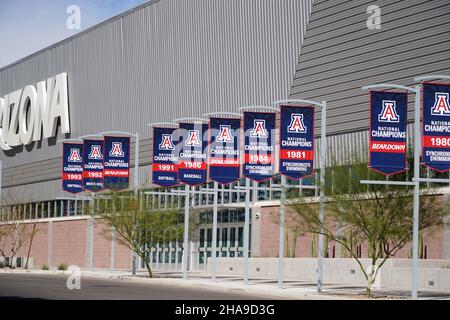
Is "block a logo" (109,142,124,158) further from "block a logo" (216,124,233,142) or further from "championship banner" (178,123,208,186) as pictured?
"block a logo" (216,124,233,142)

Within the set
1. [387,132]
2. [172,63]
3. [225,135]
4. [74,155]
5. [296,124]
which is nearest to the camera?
[387,132]

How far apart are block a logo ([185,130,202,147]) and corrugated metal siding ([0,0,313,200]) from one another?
47.9 ft

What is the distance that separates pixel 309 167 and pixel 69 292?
11.1 m

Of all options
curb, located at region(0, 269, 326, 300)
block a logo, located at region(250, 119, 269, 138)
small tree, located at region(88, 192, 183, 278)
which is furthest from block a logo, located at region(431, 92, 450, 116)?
small tree, located at region(88, 192, 183, 278)

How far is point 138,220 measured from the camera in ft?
191

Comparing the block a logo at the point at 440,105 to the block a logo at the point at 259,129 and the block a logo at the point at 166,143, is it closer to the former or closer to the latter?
the block a logo at the point at 259,129

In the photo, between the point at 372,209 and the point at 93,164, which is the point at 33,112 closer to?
the point at 93,164

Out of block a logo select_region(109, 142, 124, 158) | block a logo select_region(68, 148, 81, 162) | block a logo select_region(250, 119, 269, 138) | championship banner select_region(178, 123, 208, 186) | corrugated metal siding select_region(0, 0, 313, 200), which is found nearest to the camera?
block a logo select_region(250, 119, 269, 138)

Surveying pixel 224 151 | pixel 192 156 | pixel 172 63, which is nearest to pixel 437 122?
pixel 224 151

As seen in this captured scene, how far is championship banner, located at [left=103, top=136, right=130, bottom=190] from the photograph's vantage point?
59500mm

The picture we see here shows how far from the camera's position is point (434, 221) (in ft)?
135

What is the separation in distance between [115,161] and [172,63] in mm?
17634

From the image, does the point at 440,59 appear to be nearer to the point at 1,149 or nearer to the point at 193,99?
the point at 193,99

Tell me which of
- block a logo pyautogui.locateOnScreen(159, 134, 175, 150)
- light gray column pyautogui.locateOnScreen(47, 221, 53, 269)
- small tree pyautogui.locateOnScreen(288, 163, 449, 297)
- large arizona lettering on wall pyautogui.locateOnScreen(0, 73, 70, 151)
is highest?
large arizona lettering on wall pyautogui.locateOnScreen(0, 73, 70, 151)
